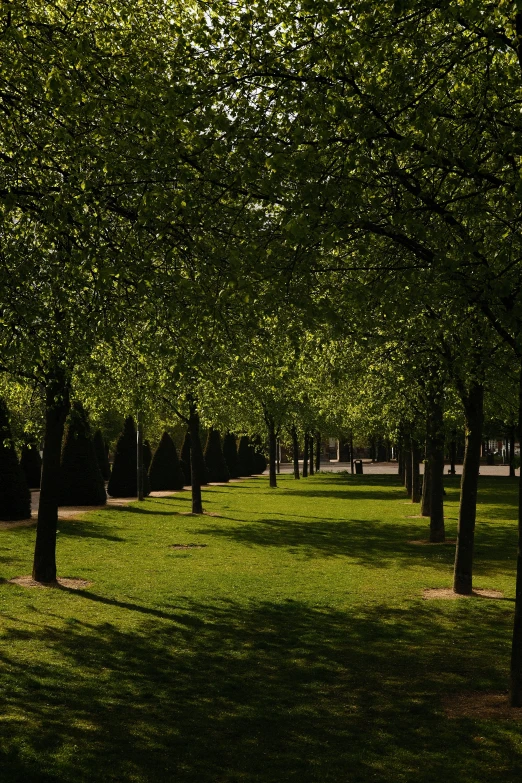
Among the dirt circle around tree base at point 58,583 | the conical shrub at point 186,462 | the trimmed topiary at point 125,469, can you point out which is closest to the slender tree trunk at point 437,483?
the dirt circle around tree base at point 58,583

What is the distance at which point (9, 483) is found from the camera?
85.7ft

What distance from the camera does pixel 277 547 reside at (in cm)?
2259

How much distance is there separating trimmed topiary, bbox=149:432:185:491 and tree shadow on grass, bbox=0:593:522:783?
94.3 ft

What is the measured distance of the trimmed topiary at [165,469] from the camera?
42.3 m

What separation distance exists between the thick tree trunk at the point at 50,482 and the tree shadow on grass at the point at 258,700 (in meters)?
2.56

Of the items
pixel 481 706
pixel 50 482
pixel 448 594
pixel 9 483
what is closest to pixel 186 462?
pixel 9 483

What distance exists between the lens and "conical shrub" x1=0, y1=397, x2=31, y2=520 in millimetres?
25812

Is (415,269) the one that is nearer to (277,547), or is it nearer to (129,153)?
(129,153)

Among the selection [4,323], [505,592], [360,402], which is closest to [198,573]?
[505,592]

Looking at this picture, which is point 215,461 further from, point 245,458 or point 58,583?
point 58,583

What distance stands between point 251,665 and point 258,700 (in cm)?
155

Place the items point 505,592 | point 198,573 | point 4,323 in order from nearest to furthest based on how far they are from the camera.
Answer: point 4,323 < point 505,592 < point 198,573

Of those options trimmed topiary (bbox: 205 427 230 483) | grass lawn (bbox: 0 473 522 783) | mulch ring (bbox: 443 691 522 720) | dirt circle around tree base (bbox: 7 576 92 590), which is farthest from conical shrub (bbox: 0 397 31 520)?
trimmed topiary (bbox: 205 427 230 483)

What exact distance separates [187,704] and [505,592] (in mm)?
8843
